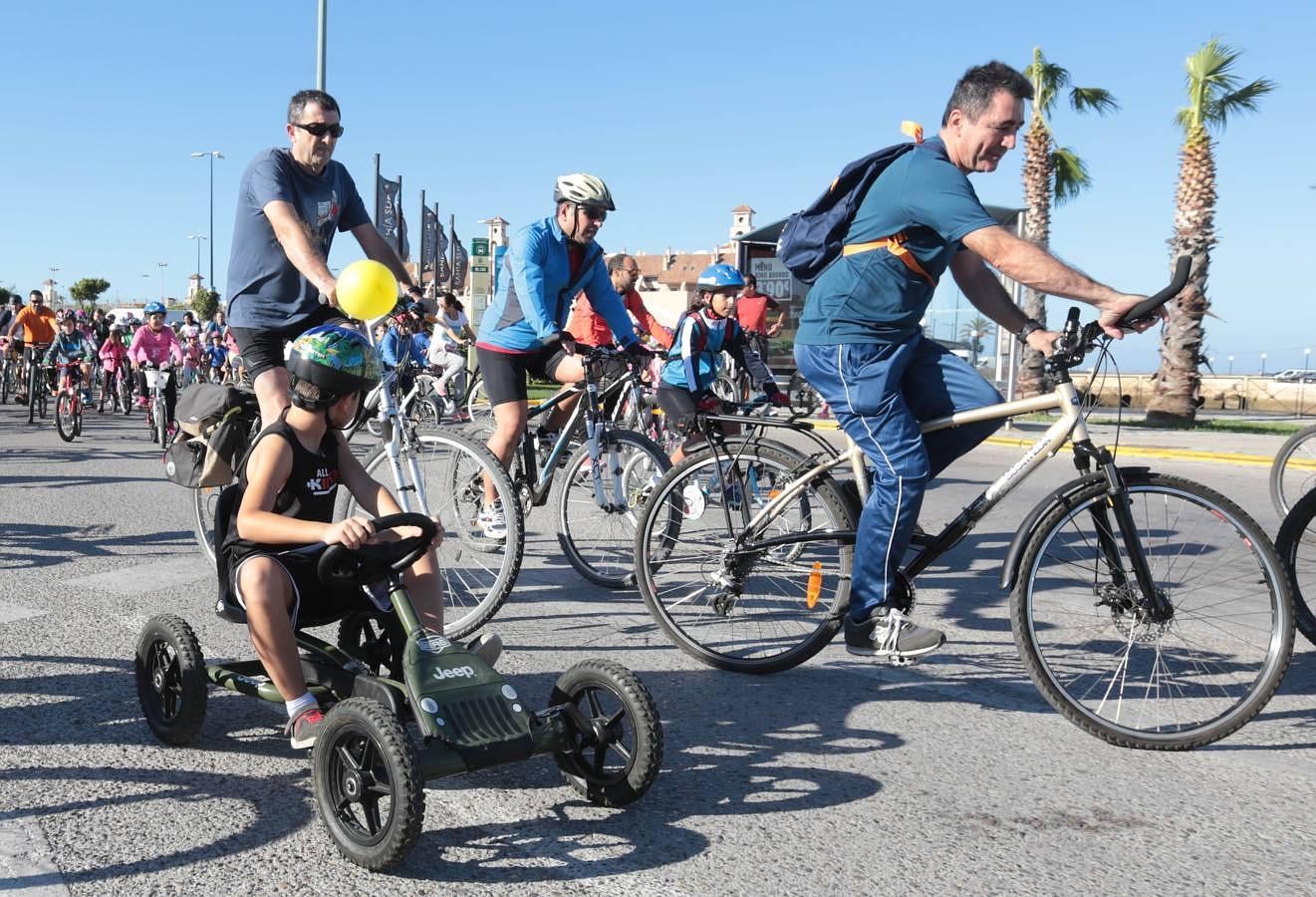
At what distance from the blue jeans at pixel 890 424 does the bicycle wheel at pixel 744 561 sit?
22cm

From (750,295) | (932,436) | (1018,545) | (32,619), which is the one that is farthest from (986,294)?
(750,295)

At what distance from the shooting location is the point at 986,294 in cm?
405

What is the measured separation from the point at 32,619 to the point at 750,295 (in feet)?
32.8

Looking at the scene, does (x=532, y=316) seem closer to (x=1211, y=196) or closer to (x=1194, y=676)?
(x=1194, y=676)

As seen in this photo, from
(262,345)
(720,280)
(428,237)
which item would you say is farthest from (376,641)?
(428,237)

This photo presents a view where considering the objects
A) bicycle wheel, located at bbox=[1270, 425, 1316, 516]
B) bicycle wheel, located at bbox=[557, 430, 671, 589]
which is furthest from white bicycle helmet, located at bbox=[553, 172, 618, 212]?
bicycle wheel, located at bbox=[1270, 425, 1316, 516]

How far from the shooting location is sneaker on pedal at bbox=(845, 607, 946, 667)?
3.67m

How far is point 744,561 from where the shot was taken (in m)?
4.12

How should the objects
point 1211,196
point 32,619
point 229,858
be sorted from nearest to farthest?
point 229,858 → point 32,619 → point 1211,196

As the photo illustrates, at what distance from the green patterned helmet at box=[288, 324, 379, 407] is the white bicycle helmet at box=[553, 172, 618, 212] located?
237 centimetres

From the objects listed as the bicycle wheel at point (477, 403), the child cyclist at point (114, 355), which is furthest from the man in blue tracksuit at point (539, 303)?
the child cyclist at point (114, 355)

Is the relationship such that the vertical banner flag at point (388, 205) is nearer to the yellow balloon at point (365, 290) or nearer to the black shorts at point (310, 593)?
the yellow balloon at point (365, 290)

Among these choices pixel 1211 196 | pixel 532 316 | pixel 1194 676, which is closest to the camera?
pixel 1194 676

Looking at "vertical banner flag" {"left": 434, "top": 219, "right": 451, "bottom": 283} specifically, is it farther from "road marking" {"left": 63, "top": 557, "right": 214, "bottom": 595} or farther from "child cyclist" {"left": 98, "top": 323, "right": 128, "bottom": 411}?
"road marking" {"left": 63, "top": 557, "right": 214, "bottom": 595}
